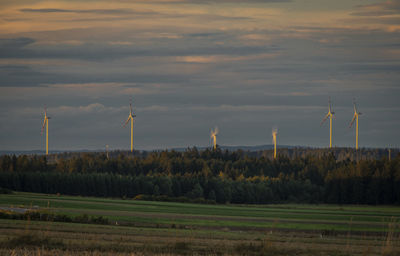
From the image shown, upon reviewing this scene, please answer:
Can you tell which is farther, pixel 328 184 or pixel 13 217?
pixel 328 184

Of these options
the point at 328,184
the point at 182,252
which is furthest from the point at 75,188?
the point at 182,252

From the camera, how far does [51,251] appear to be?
31969 millimetres

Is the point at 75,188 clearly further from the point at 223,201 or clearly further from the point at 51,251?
the point at 51,251

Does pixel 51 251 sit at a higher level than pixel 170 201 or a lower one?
higher

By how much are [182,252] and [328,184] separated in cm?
16830

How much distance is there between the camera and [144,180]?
188 metres

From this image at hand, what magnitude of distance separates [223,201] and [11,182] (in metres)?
61.7

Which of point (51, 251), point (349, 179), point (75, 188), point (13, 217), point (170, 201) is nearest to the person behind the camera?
point (51, 251)

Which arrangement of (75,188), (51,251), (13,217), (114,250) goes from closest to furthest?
(51,251)
(114,250)
(13,217)
(75,188)

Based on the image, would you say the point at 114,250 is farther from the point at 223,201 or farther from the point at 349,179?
the point at 349,179

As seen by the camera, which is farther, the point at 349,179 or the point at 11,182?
the point at 349,179

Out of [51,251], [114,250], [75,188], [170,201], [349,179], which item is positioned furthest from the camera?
[349,179]

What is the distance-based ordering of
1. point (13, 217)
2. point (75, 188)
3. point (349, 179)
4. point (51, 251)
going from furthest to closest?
point (349, 179)
point (75, 188)
point (13, 217)
point (51, 251)

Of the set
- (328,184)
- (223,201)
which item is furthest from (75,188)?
(328,184)
